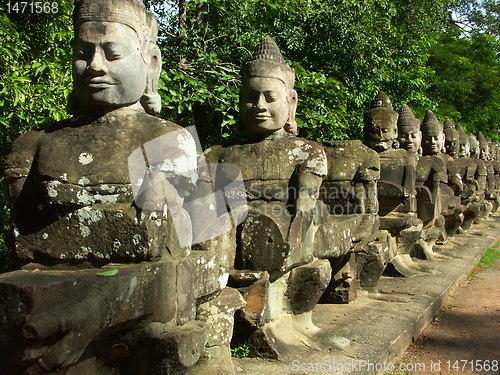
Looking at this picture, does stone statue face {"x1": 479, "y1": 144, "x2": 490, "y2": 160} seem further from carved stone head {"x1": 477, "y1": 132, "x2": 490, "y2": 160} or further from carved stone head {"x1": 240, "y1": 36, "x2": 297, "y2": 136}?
carved stone head {"x1": 240, "y1": 36, "x2": 297, "y2": 136}

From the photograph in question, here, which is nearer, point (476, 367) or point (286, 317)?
point (286, 317)

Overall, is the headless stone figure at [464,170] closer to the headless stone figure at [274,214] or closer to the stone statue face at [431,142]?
the stone statue face at [431,142]

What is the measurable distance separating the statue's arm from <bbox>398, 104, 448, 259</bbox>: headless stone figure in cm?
637

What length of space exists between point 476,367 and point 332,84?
16.3 ft

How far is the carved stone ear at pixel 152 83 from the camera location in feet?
10.1

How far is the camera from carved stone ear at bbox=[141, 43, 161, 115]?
3.07 meters

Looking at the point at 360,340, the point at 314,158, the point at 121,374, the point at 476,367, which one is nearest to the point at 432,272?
the point at 476,367

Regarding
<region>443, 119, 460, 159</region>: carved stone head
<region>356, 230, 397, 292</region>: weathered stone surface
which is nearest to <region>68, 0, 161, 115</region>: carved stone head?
<region>356, 230, 397, 292</region>: weathered stone surface

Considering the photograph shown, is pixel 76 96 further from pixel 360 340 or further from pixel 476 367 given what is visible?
pixel 476 367

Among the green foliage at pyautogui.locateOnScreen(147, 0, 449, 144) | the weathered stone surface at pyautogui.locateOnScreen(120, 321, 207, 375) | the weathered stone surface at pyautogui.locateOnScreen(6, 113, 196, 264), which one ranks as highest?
the green foliage at pyautogui.locateOnScreen(147, 0, 449, 144)

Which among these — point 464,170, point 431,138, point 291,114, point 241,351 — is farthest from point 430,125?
point 241,351

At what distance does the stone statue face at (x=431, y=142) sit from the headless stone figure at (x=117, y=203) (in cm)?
770

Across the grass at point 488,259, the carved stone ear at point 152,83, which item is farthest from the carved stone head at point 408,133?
the carved stone ear at point 152,83

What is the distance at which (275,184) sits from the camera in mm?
3875
